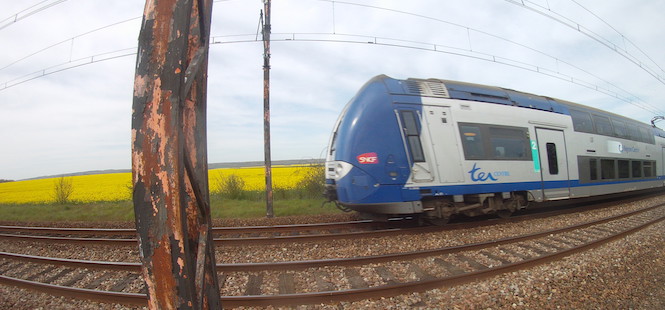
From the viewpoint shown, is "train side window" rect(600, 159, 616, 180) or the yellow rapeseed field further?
the yellow rapeseed field

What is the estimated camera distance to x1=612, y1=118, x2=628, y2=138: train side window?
11150 millimetres

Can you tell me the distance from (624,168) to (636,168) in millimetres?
1354

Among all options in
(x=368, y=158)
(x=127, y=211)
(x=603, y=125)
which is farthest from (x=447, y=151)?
(x=127, y=211)

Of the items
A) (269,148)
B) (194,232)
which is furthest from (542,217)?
(194,232)

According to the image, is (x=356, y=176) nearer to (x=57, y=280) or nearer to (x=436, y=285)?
(x=436, y=285)

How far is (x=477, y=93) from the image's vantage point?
752 centimetres

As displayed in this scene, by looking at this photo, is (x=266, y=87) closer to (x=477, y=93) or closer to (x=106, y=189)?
(x=477, y=93)

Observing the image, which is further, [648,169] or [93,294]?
[648,169]

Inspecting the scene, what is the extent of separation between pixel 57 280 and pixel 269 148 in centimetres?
579

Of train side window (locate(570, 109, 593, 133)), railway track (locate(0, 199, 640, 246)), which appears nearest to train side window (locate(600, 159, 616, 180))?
train side window (locate(570, 109, 593, 133))

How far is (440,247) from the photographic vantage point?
5828mm

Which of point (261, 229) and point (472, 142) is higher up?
point (472, 142)

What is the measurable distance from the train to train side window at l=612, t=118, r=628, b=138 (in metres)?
3.44

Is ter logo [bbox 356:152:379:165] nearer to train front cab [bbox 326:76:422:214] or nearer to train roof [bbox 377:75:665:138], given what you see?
train front cab [bbox 326:76:422:214]
